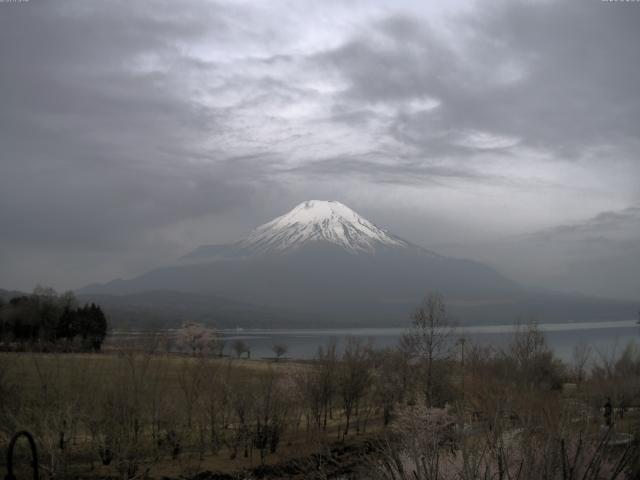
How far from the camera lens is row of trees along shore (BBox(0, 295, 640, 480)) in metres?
21.4

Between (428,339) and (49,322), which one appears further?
(49,322)

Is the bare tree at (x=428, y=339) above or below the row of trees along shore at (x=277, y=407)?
above

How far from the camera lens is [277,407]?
30.7 meters

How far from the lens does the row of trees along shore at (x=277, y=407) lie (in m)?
21.4

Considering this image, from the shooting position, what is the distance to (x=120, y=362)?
29.2m

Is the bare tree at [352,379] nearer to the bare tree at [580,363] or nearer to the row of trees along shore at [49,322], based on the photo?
the bare tree at [580,363]

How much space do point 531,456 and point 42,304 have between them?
269 feet

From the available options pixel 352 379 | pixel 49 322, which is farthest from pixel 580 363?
pixel 49 322

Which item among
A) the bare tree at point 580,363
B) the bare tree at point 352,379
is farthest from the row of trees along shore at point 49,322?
the bare tree at point 580,363

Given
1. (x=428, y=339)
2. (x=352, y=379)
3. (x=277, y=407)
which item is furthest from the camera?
(x=428, y=339)

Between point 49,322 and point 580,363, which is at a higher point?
point 49,322

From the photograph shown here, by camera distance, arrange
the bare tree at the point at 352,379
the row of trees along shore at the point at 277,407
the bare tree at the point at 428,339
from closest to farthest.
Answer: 1. the row of trees along shore at the point at 277,407
2. the bare tree at the point at 352,379
3. the bare tree at the point at 428,339

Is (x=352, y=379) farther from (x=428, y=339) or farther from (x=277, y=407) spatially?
(x=277, y=407)

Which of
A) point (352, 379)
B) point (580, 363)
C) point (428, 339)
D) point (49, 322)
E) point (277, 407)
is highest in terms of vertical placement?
point (428, 339)
